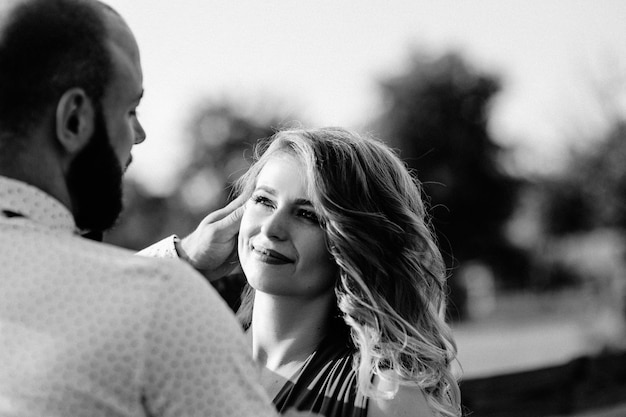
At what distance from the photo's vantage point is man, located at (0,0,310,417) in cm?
132

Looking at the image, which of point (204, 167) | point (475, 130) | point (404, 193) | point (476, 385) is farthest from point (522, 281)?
point (404, 193)

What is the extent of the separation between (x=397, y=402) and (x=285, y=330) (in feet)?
1.87

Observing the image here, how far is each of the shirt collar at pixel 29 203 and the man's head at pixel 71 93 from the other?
0.02 metres

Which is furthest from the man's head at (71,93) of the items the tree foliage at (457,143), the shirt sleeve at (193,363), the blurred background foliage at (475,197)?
the tree foliage at (457,143)

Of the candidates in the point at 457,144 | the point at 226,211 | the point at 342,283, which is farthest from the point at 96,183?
the point at 457,144

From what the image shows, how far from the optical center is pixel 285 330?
3207 mm

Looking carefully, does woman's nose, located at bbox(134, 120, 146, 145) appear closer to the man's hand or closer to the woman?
the woman

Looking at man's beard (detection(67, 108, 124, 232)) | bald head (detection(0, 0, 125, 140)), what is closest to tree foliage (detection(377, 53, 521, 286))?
man's beard (detection(67, 108, 124, 232))

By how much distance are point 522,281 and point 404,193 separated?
5978cm

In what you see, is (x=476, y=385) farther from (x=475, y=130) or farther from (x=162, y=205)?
(x=162, y=205)

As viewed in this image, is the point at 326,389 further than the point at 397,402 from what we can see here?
Yes

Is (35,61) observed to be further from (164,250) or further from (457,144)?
(457,144)

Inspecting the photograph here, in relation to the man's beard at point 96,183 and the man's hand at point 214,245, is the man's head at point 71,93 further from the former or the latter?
the man's hand at point 214,245

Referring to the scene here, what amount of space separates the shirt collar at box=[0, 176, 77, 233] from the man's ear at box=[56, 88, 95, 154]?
3.8 inches
